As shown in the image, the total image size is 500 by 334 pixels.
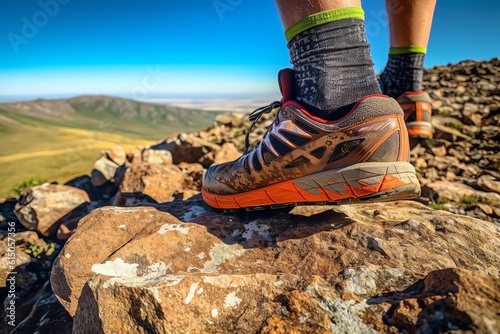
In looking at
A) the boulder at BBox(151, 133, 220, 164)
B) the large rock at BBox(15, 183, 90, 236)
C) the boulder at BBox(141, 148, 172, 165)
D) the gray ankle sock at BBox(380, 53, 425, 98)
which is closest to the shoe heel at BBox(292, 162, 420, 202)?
the gray ankle sock at BBox(380, 53, 425, 98)

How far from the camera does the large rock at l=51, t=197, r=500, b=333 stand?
1.10 metres

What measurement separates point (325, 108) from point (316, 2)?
0.52 m

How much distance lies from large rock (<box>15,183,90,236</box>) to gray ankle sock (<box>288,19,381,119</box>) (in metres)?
3.19

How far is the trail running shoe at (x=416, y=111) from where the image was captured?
2521 millimetres

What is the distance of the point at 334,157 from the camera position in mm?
1655

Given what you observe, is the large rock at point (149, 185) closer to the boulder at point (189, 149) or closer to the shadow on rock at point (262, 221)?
the shadow on rock at point (262, 221)

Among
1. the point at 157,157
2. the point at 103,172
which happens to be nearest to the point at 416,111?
the point at 157,157

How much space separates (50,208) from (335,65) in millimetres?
3585

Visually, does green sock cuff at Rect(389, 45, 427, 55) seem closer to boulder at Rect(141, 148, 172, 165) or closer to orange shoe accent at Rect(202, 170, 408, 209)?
orange shoe accent at Rect(202, 170, 408, 209)

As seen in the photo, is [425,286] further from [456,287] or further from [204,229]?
[204,229]

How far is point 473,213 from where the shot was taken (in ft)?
10.6

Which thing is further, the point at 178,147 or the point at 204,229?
the point at 178,147

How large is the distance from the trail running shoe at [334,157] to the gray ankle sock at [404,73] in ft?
3.63

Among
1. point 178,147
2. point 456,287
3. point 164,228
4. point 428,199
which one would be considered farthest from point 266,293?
point 178,147
